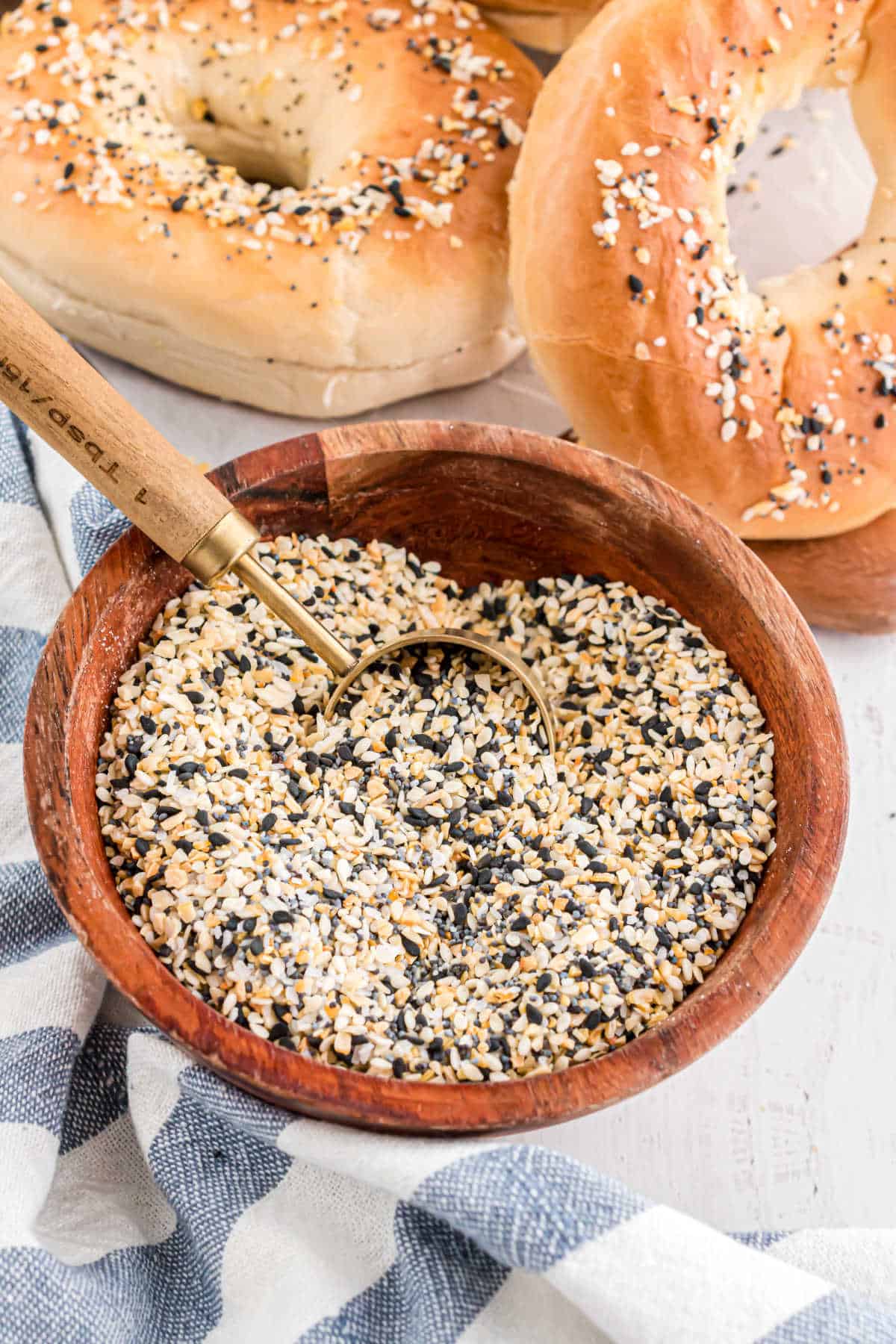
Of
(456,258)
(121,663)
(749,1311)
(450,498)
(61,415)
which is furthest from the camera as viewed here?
(456,258)

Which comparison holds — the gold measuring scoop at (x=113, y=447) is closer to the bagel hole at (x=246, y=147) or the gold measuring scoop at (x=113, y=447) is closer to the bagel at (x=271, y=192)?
the bagel at (x=271, y=192)

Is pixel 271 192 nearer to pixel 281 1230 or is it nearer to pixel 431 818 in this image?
pixel 431 818

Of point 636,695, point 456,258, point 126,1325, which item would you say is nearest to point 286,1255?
point 126,1325

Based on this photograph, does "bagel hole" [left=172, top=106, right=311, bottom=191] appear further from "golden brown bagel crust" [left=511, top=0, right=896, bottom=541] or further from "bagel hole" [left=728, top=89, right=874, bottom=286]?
"bagel hole" [left=728, top=89, right=874, bottom=286]

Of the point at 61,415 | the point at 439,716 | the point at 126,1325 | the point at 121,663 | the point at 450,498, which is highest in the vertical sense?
the point at 61,415

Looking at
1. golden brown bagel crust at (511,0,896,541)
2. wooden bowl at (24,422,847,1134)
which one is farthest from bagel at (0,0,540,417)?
wooden bowl at (24,422,847,1134)

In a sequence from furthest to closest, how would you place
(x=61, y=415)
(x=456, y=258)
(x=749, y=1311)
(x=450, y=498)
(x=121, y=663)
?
(x=456, y=258) → (x=450, y=498) → (x=121, y=663) → (x=61, y=415) → (x=749, y=1311)

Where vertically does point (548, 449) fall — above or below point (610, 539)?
above

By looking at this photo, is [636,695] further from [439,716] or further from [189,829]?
[189,829]
